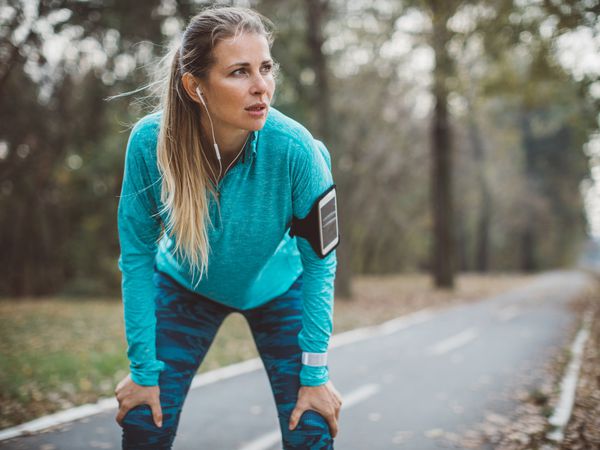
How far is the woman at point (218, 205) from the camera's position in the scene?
6.36 ft

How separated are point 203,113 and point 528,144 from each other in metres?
42.5

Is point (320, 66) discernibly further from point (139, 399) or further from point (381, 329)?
point (139, 399)

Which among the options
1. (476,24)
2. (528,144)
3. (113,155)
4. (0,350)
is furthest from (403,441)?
(528,144)

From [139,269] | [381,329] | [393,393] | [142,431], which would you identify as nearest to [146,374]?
[142,431]

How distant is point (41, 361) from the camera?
6781mm

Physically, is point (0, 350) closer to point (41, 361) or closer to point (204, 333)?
point (41, 361)

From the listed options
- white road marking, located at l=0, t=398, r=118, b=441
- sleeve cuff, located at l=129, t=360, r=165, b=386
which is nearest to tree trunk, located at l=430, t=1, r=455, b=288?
white road marking, located at l=0, t=398, r=118, b=441

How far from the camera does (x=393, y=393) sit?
5.67 metres

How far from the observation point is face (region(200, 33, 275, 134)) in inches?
75.0

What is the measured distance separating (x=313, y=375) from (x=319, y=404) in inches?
4.3

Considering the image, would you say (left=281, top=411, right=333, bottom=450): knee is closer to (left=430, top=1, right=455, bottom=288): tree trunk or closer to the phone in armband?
the phone in armband

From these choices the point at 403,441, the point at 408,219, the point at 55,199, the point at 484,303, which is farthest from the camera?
the point at 408,219

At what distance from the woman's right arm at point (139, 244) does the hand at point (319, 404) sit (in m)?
0.56

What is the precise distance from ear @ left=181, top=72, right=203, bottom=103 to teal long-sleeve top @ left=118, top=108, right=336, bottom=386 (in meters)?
0.19
